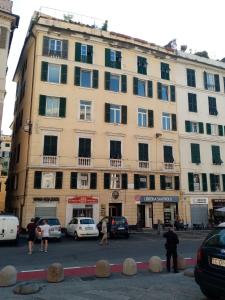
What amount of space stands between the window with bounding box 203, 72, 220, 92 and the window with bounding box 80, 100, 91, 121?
15763mm

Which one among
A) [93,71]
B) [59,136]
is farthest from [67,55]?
[59,136]

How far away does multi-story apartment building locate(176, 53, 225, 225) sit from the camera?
34.2 meters

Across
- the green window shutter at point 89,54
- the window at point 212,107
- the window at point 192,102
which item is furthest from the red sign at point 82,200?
the window at point 212,107

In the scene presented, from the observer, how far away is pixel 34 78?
30.1 metres

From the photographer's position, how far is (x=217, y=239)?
6.82 metres

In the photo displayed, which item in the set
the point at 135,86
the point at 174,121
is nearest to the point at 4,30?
the point at 135,86

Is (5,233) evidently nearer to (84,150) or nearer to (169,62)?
(84,150)

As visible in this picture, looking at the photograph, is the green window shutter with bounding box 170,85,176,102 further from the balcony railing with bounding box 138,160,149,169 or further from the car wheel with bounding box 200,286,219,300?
the car wheel with bounding box 200,286,219,300

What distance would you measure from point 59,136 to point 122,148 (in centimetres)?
643

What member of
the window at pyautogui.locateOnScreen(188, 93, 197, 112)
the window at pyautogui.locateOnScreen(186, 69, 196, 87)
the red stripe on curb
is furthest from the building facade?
the red stripe on curb

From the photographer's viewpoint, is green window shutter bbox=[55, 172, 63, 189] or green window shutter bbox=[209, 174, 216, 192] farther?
green window shutter bbox=[209, 174, 216, 192]

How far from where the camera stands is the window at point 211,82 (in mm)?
38688

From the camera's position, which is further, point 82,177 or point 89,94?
point 89,94

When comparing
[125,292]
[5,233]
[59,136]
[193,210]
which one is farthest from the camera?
[193,210]
